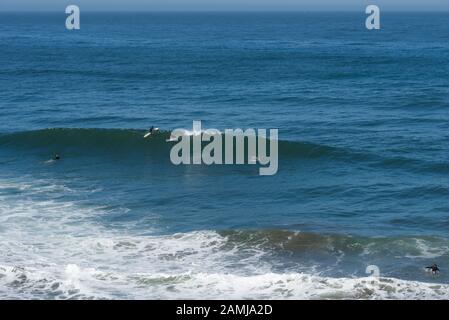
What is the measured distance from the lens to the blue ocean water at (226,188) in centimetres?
2484

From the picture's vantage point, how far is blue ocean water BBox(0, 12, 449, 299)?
24.8 metres

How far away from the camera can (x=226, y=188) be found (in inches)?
1457

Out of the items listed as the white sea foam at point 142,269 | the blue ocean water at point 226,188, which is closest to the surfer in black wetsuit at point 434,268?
the blue ocean water at point 226,188

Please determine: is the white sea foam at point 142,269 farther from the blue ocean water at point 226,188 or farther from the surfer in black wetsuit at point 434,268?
the surfer in black wetsuit at point 434,268

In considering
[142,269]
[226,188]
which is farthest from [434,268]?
[226,188]

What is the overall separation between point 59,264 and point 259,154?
19787 millimetres

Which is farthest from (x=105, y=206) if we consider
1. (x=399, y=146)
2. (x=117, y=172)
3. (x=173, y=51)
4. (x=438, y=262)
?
(x=173, y=51)

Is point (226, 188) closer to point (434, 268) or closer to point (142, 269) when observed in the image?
point (142, 269)

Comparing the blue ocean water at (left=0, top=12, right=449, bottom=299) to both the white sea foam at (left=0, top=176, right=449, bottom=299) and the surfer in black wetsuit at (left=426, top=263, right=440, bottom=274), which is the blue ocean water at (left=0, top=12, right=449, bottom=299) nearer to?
the white sea foam at (left=0, top=176, right=449, bottom=299)

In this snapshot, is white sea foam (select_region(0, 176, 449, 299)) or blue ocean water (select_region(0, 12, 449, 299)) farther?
blue ocean water (select_region(0, 12, 449, 299))

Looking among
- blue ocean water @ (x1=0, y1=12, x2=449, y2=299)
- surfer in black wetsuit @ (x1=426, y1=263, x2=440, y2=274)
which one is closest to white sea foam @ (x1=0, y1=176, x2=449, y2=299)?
blue ocean water @ (x1=0, y1=12, x2=449, y2=299)

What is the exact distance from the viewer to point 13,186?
37.2m

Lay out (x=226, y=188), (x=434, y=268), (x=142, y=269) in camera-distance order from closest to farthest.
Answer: (x=434, y=268) → (x=142, y=269) → (x=226, y=188)
